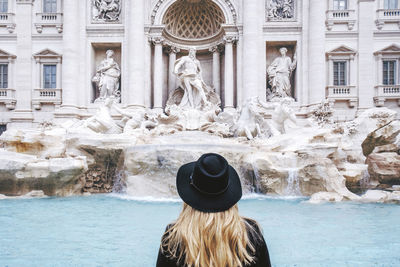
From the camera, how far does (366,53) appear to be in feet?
54.5

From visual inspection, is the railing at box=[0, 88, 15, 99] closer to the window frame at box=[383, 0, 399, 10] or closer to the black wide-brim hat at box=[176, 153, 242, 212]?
the black wide-brim hat at box=[176, 153, 242, 212]

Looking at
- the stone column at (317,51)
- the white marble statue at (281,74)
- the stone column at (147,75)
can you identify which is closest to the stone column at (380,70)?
the stone column at (317,51)

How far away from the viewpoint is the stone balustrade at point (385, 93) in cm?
1634

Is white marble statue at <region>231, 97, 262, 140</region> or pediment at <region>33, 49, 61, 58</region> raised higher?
pediment at <region>33, 49, 61, 58</region>

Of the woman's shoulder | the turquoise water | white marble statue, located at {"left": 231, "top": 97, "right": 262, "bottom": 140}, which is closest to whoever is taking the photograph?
the woman's shoulder

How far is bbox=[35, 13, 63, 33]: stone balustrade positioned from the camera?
16.9 m

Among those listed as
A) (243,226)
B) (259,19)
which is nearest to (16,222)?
(243,226)

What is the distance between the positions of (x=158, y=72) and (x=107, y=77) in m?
2.86

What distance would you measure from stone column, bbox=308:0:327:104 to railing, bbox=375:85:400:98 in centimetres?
309

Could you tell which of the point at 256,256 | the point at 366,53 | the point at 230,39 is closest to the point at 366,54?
the point at 366,53

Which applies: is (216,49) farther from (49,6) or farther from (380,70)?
(49,6)

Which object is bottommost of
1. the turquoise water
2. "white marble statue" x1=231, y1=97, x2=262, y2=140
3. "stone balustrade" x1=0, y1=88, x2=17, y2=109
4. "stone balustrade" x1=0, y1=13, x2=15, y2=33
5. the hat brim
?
the turquoise water

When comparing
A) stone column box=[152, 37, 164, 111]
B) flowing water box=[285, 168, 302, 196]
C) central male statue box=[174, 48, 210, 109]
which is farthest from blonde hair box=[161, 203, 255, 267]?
stone column box=[152, 37, 164, 111]

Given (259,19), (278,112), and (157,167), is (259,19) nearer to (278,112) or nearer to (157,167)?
(278,112)
